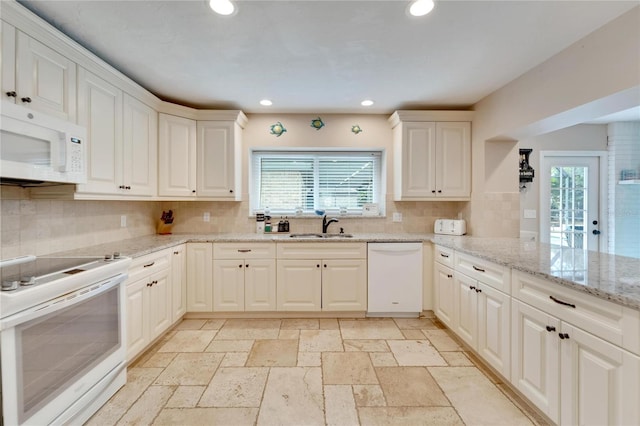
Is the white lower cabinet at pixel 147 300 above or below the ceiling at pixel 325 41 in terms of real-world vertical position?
→ below

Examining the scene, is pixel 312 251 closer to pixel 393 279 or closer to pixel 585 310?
pixel 393 279

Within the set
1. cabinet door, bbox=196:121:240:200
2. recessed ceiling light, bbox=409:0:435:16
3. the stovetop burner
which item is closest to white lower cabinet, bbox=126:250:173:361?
the stovetop burner

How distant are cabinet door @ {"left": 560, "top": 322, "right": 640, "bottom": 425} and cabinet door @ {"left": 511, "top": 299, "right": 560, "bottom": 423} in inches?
1.7

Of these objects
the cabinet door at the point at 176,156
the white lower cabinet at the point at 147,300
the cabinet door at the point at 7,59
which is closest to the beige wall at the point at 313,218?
the cabinet door at the point at 176,156

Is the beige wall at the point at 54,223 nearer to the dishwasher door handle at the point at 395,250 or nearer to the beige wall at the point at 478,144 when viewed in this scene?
the beige wall at the point at 478,144

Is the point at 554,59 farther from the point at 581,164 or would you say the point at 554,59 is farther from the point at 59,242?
the point at 59,242

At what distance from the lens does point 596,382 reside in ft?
3.94

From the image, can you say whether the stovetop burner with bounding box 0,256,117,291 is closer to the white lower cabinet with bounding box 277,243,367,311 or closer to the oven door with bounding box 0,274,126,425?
the oven door with bounding box 0,274,126,425

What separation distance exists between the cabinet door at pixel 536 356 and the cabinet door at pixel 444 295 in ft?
2.64

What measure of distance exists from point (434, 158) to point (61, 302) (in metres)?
3.39

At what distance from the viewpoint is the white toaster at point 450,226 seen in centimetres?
314

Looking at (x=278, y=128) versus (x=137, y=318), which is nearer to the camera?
(x=137, y=318)

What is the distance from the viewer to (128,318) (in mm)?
2012

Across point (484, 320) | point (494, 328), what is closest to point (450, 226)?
point (484, 320)
